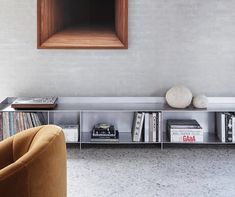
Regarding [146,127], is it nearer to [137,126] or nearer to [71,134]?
[137,126]

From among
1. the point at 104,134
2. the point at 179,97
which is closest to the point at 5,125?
the point at 104,134

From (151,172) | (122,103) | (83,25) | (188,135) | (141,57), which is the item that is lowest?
(151,172)

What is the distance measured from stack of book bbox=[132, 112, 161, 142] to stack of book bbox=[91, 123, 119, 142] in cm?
20

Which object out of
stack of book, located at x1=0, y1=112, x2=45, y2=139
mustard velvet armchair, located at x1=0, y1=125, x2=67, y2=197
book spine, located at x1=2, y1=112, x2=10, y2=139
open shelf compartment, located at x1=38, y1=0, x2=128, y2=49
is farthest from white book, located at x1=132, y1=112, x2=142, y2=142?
mustard velvet armchair, located at x1=0, y1=125, x2=67, y2=197

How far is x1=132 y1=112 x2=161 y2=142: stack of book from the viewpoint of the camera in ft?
14.2

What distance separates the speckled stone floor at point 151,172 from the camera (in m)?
3.33

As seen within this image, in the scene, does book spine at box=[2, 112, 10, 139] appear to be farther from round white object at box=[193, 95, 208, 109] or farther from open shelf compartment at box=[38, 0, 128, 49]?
round white object at box=[193, 95, 208, 109]

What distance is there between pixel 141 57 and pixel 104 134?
91 centimetres

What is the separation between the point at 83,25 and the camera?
4.55 m

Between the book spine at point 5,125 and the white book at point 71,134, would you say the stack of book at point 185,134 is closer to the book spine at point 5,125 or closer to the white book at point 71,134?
the white book at point 71,134

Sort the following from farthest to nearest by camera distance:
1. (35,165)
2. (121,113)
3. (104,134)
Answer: (121,113) < (104,134) < (35,165)

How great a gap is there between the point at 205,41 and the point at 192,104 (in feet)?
2.24

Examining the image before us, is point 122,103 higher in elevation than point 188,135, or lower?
higher

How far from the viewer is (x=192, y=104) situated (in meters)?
4.52
